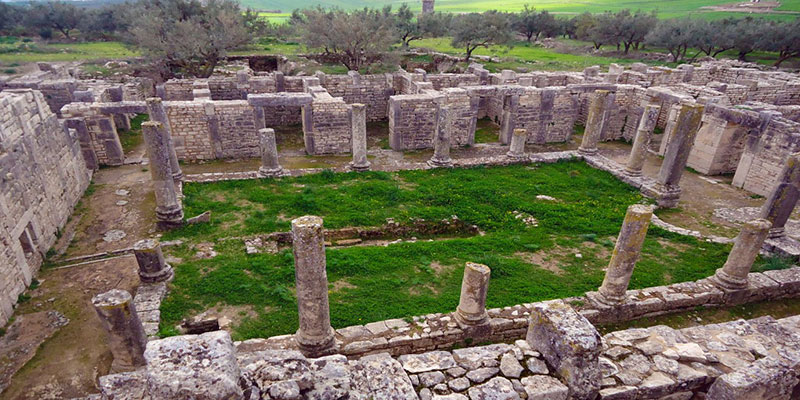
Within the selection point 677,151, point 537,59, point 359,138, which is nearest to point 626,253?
point 677,151

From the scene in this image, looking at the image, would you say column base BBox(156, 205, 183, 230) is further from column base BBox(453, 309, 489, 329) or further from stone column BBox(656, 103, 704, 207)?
stone column BBox(656, 103, 704, 207)

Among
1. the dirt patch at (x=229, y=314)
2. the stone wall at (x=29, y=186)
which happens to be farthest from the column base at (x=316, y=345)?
the stone wall at (x=29, y=186)

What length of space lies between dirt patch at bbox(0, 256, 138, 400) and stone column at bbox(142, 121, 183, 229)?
146cm

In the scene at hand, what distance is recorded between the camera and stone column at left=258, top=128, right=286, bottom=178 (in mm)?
13961

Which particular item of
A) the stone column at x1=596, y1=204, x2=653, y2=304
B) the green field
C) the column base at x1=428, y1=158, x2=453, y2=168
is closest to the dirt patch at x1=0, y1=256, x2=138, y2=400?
the stone column at x1=596, y1=204, x2=653, y2=304

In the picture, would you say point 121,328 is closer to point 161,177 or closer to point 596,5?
point 161,177

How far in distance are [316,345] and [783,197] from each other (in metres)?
11.9

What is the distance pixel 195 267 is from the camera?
962cm

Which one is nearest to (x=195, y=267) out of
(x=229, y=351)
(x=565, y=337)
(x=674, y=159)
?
(x=229, y=351)

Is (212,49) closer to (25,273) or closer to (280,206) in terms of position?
(280,206)

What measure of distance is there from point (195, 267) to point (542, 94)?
15150 millimetres

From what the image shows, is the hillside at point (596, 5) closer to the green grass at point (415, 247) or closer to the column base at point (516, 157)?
the column base at point (516, 157)

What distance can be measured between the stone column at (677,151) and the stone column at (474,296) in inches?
344

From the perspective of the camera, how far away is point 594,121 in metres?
16.4
